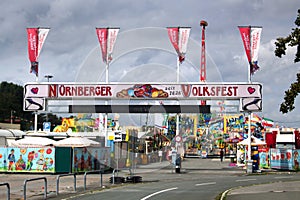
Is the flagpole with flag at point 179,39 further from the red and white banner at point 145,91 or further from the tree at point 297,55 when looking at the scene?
the tree at point 297,55

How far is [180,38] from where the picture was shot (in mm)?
38938

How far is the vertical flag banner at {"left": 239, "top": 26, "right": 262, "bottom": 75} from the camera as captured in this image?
37312 millimetres

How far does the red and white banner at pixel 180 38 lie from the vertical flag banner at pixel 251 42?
465cm

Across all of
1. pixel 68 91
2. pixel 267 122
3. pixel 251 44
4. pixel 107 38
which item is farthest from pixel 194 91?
pixel 267 122

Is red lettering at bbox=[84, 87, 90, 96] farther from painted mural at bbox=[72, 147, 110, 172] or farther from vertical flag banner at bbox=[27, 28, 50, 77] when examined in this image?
painted mural at bbox=[72, 147, 110, 172]

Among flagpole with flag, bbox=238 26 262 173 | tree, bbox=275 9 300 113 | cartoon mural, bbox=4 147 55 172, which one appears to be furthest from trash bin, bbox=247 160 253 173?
tree, bbox=275 9 300 113

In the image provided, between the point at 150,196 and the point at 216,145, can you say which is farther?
the point at 216,145

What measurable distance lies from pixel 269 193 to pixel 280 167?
24.4m

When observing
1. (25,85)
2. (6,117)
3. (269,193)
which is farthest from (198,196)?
(6,117)

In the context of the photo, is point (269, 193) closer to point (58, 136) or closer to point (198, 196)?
point (198, 196)

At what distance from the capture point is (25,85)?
39.6 m

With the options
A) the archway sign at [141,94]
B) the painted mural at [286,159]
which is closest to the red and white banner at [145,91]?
the archway sign at [141,94]

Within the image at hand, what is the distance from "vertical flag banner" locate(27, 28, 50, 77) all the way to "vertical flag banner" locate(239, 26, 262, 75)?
1672 cm

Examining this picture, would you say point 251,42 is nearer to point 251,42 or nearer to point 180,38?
point 251,42
